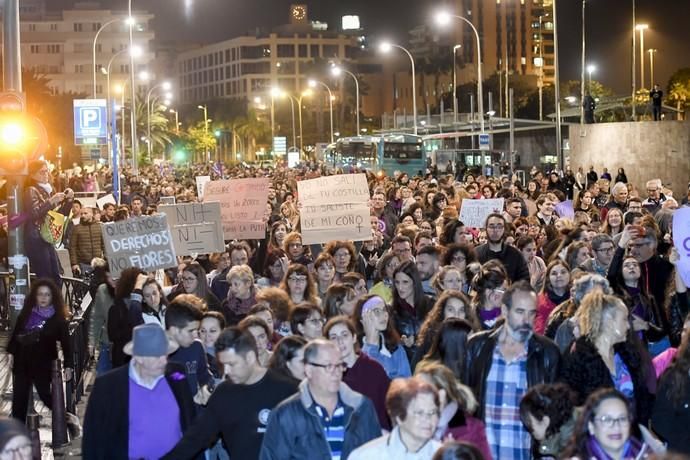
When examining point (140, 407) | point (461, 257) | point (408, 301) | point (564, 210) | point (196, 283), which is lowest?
point (140, 407)

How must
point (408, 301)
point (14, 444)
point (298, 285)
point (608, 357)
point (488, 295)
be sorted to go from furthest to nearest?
point (298, 285) < point (408, 301) < point (488, 295) < point (608, 357) < point (14, 444)

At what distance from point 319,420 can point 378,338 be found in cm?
252

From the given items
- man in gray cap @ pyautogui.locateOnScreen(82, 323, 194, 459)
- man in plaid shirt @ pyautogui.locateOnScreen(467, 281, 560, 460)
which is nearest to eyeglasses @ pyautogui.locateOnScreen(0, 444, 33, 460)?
man in gray cap @ pyautogui.locateOnScreen(82, 323, 194, 459)

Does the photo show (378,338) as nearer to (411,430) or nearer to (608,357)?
(608,357)

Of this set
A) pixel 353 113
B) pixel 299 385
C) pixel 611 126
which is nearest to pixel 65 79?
pixel 353 113

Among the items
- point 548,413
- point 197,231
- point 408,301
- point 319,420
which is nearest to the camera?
point 319,420

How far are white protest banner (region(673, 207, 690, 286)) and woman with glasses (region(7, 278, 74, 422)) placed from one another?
5147mm

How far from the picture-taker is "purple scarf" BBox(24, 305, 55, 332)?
1190 centimetres

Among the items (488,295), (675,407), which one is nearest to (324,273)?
(488,295)

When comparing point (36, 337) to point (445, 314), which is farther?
point (36, 337)

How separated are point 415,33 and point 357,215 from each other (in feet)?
588

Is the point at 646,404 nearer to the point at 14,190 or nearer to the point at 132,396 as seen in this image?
the point at 132,396

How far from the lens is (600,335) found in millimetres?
8203

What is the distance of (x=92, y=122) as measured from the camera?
1522 inches
